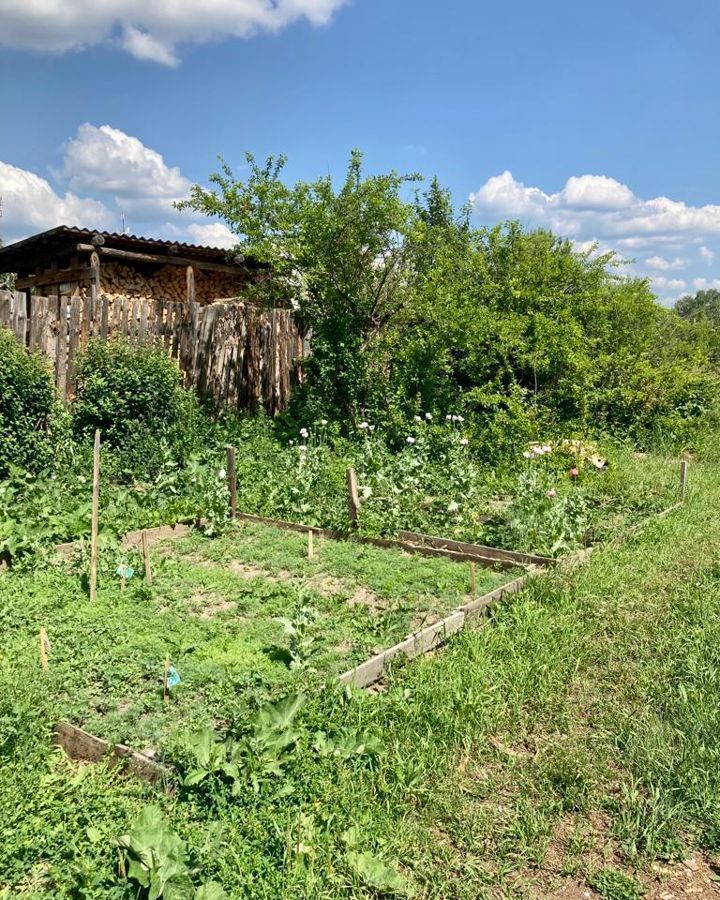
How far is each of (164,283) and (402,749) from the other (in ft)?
41.4

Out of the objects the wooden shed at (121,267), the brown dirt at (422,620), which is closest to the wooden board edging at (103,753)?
the brown dirt at (422,620)

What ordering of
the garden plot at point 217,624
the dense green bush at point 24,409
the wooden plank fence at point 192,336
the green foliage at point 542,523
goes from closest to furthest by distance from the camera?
the garden plot at point 217,624 → the green foliage at point 542,523 → the dense green bush at point 24,409 → the wooden plank fence at point 192,336

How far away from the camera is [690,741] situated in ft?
10.6

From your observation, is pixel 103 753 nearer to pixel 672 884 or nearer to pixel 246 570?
pixel 672 884

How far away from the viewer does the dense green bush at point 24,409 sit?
6.88 m

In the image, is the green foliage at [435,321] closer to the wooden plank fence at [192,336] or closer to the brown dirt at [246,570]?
the wooden plank fence at [192,336]

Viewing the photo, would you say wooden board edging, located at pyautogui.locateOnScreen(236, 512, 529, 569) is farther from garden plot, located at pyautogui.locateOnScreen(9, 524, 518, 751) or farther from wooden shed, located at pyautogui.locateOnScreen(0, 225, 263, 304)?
wooden shed, located at pyautogui.locateOnScreen(0, 225, 263, 304)

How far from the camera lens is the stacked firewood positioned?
13.2 metres

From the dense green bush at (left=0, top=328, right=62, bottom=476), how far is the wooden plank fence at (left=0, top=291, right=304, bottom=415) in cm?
63

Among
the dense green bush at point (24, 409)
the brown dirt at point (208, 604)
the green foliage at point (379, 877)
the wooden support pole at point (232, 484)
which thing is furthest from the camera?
the wooden support pole at point (232, 484)

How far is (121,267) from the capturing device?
1336cm

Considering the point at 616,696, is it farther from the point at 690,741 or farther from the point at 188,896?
the point at 188,896

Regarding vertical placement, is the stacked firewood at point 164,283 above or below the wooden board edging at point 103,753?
above

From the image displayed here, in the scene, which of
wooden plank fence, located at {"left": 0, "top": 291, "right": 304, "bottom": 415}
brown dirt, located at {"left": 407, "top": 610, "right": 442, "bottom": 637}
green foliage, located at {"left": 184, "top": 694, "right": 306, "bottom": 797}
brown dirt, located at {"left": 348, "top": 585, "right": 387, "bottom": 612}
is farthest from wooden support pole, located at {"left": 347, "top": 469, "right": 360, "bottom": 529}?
wooden plank fence, located at {"left": 0, "top": 291, "right": 304, "bottom": 415}
